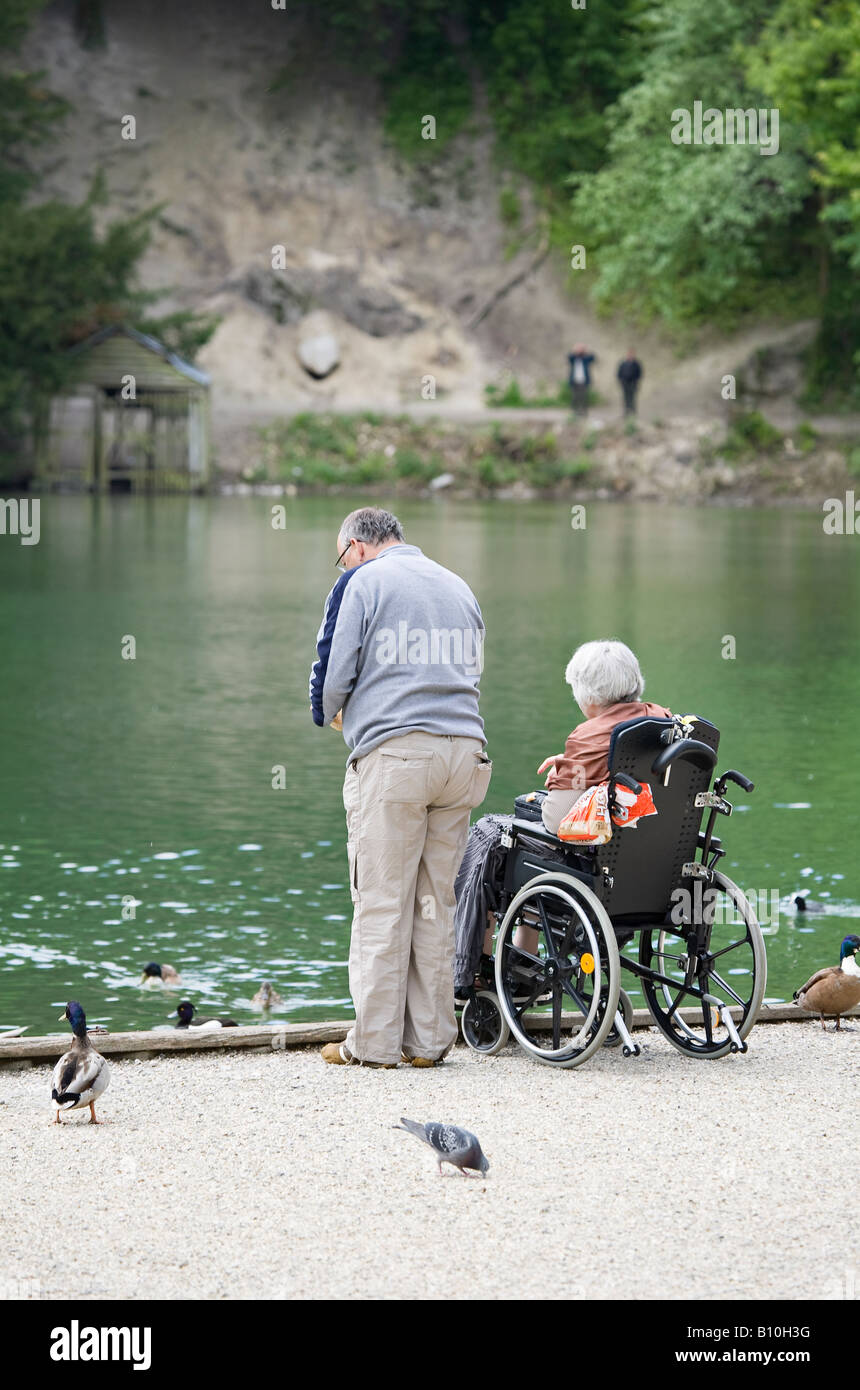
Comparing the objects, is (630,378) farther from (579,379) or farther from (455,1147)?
(455,1147)

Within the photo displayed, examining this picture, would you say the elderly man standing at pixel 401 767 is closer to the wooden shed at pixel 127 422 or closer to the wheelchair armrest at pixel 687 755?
the wheelchair armrest at pixel 687 755

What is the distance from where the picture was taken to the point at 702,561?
33.7 metres

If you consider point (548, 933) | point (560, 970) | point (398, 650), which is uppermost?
point (398, 650)

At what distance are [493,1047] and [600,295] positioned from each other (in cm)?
5526

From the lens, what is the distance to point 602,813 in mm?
7102

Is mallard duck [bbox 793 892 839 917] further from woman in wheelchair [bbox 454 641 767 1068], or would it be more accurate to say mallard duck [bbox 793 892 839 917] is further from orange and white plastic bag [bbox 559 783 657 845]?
orange and white plastic bag [bbox 559 783 657 845]

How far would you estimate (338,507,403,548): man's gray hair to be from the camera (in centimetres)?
727

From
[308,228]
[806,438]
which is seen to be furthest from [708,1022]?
[308,228]

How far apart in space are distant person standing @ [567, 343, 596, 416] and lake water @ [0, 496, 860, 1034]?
2219 centimetres

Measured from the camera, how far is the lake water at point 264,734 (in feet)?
34.2

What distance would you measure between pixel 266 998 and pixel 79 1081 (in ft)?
9.58

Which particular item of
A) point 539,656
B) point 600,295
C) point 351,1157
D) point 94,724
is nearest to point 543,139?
point 600,295

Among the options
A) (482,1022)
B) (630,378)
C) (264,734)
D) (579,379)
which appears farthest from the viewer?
(579,379)

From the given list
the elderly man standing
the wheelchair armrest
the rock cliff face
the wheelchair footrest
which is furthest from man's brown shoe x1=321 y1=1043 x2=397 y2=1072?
the rock cliff face
